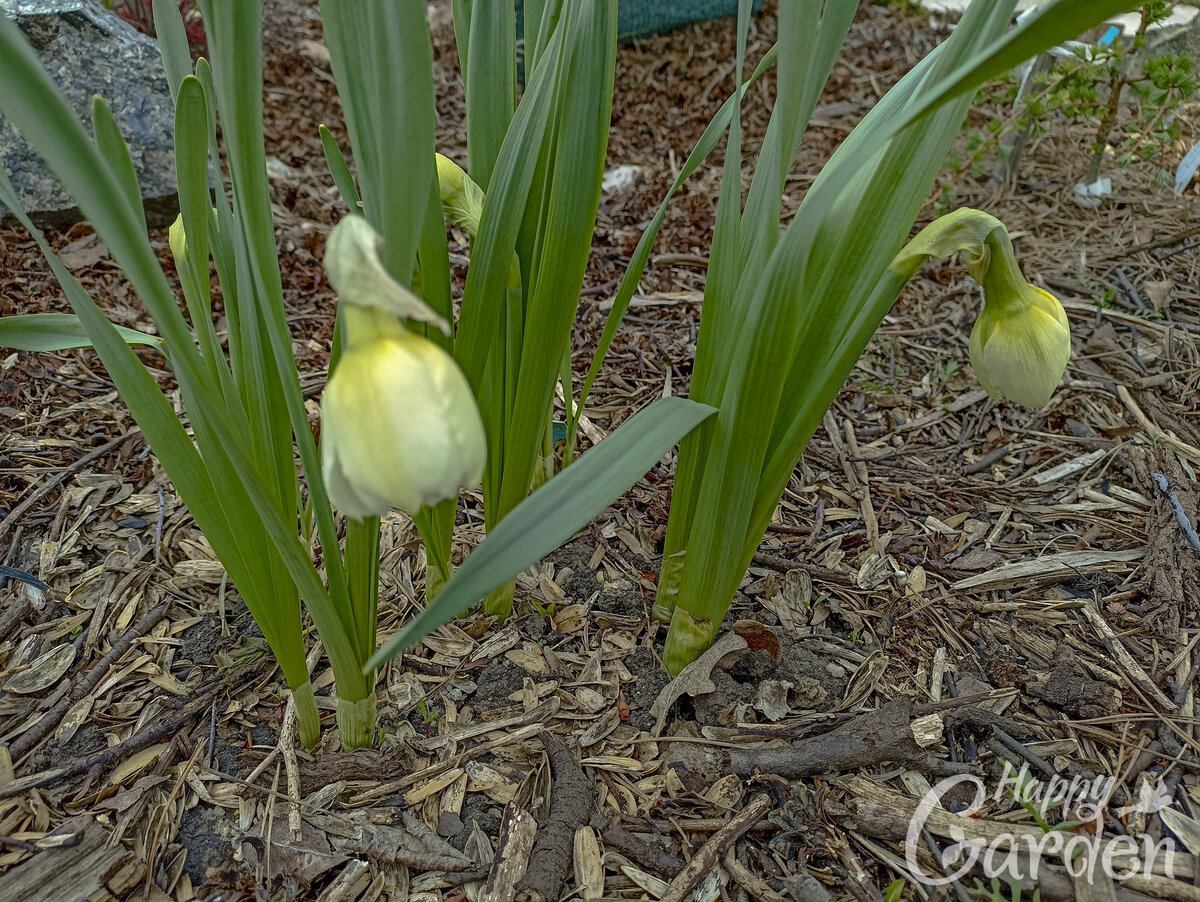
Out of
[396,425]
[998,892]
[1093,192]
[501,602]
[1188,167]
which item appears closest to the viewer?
[396,425]

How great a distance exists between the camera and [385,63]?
632 millimetres

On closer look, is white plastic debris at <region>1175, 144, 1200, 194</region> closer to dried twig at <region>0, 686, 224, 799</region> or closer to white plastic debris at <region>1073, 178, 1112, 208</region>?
white plastic debris at <region>1073, 178, 1112, 208</region>

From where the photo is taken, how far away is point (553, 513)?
2.15 feet

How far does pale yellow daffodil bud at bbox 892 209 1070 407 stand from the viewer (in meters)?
0.81

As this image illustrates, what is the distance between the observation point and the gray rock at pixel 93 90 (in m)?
2.02

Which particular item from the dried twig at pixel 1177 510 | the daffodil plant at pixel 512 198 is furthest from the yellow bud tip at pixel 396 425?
the dried twig at pixel 1177 510

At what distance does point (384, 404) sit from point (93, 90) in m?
2.07

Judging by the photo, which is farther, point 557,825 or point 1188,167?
point 1188,167

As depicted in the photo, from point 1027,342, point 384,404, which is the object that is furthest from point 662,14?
point 384,404

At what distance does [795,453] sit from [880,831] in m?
0.44

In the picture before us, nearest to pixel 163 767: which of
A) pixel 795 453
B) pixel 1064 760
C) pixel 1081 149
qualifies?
pixel 795 453

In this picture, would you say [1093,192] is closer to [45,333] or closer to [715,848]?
[715,848]

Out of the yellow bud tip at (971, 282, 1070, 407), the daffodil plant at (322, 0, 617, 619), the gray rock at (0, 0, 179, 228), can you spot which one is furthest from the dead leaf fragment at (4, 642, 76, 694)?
the gray rock at (0, 0, 179, 228)

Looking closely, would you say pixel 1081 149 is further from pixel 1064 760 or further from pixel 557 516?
pixel 557 516
